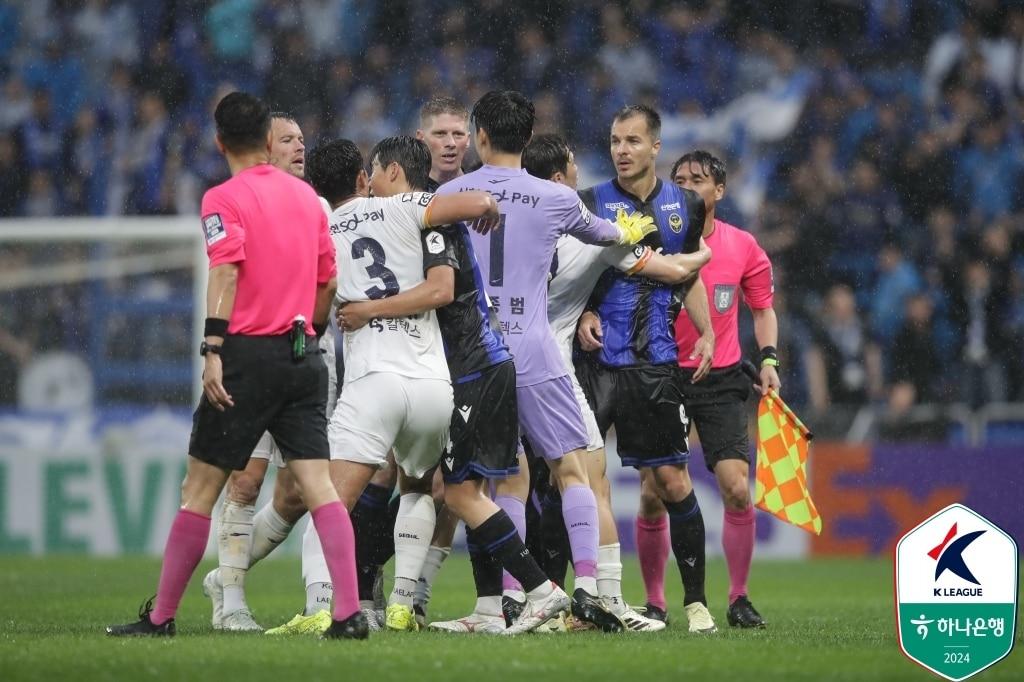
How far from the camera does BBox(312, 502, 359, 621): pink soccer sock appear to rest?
6500mm

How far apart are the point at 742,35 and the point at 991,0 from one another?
279 cm

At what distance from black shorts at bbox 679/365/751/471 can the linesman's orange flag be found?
12 centimetres

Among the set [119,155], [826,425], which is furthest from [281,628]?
[119,155]

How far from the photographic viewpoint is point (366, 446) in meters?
7.09

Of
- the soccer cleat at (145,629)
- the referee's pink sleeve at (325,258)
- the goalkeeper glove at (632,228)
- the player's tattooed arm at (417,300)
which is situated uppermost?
the goalkeeper glove at (632,228)

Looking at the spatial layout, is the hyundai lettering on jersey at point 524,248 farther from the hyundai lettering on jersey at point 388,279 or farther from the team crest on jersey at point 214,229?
the team crest on jersey at point 214,229

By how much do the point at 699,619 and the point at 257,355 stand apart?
2.87 meters

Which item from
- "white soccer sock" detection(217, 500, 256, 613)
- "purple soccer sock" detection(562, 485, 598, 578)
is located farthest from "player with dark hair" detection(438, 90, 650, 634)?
"white soccer sock" detection(217, 500, 256, 613)

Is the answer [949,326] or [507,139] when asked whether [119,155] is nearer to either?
[949,326]

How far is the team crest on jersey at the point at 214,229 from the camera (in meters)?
6.42

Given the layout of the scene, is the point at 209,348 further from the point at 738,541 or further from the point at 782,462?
the point at 782,462

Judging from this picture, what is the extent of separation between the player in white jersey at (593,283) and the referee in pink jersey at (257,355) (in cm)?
167

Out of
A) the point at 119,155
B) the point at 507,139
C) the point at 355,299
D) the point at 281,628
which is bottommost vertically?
the point at 281,628

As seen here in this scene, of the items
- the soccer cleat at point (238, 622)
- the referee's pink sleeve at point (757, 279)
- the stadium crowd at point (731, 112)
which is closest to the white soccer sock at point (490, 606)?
the soccer cleat at point (238, 622)
